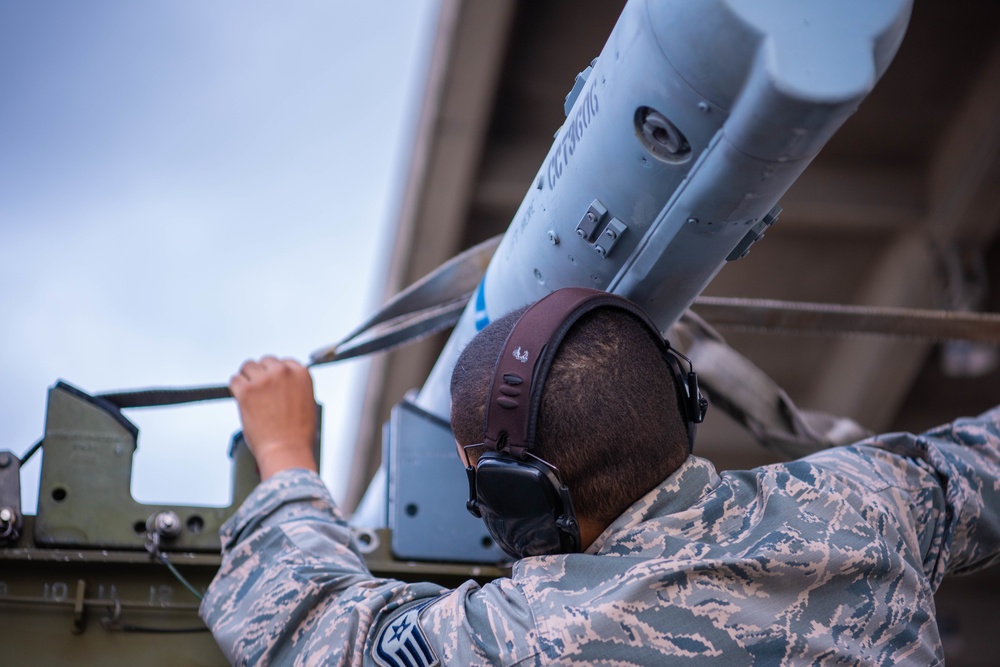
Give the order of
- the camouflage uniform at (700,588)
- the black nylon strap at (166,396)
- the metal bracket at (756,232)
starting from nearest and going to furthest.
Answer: the camouflage uniform at (700,588) → the metal bracket at (756,232) → the black nylon strap at (166,396)

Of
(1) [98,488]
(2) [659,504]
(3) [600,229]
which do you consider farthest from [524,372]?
(1) [98,488]

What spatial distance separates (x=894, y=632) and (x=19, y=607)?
1525mm

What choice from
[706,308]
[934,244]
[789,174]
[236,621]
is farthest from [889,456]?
[934,244]

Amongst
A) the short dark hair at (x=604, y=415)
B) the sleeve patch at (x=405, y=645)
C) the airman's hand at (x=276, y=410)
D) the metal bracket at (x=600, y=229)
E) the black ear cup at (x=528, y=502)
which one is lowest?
the airman's hand at (x=276, y=410)

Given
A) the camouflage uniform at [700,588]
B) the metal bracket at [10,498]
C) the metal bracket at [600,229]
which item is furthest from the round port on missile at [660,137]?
the metal bracket at [10,498]

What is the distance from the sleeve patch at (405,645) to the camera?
138cm

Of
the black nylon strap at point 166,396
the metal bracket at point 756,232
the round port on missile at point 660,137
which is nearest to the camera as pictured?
the round port on missile at point 660,137

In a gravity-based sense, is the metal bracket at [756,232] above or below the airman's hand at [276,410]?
above

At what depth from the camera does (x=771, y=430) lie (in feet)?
7.83

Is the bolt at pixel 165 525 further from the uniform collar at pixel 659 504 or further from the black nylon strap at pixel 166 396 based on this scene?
the uniform collar at pixel 659 504

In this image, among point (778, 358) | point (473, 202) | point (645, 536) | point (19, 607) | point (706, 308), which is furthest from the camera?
point (778, 358)

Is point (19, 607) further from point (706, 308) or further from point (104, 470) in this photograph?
point (706, 308)

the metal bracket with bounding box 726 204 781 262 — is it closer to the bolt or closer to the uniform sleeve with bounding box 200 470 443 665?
the uniform sleeve with bounding box 200 470 443 665

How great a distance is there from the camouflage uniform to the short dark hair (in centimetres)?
4
